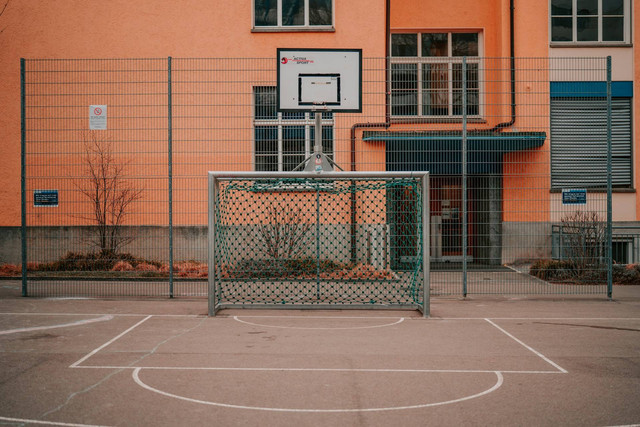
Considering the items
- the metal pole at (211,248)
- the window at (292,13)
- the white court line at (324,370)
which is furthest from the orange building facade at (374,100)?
the white court line at (324,370)

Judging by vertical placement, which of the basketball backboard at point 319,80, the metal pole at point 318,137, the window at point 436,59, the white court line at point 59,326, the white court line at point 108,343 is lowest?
the white court line at point 108,343

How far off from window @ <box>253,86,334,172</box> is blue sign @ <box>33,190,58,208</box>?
334 cm

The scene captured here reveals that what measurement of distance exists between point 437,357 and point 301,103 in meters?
5.07

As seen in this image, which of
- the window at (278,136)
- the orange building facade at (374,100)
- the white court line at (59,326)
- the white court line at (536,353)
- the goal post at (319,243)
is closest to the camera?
the white court line at (536,353)

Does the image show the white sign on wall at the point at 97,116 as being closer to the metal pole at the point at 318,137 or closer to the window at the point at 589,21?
the metal pole at the point at 318,137

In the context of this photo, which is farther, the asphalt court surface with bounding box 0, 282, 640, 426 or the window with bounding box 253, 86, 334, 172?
the window with bounding box 253, 86, 334, 172

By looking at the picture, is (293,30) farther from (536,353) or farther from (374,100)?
(536,353)

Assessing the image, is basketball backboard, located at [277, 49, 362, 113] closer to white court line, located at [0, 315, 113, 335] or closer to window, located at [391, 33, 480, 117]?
white court line, located at [0, 315, 113, 335]

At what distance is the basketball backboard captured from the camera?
10359mm

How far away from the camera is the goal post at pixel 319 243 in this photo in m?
9.83

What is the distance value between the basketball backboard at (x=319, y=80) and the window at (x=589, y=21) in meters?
9.01

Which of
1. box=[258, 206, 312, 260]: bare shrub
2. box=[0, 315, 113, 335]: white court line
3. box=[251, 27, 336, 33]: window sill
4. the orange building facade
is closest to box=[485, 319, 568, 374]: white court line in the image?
the orange building facade

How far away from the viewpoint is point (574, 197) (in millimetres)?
10594

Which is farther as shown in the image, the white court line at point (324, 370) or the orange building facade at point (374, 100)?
the orange building facade at point (374, 100)
